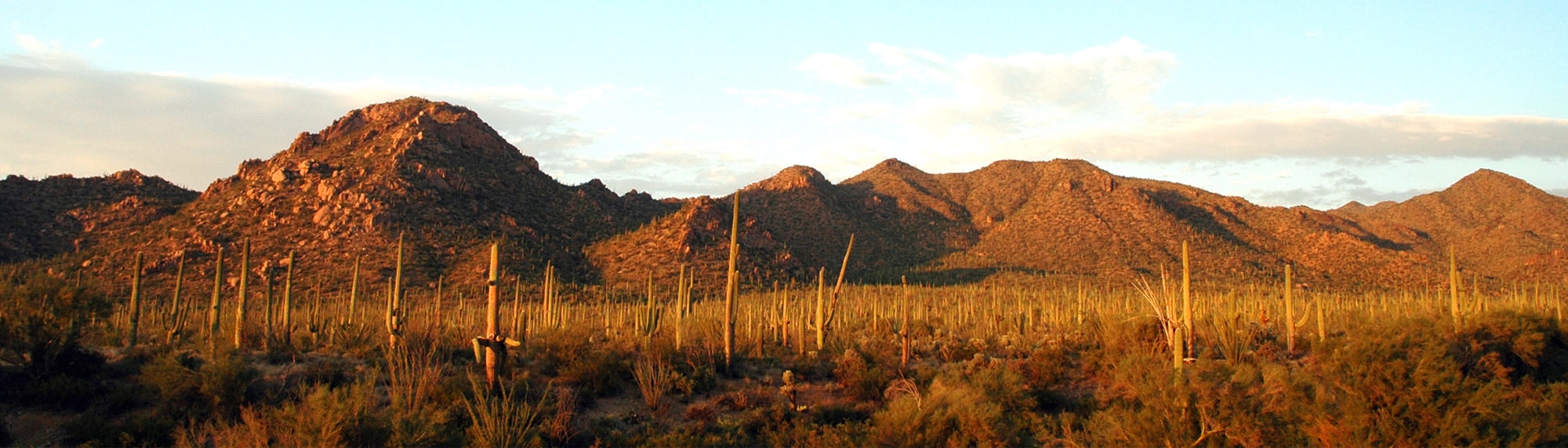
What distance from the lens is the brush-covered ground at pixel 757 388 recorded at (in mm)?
12031

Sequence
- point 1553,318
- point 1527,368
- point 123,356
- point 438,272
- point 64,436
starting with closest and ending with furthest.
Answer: point 64,436 < point 123,356 < point 1527,368 < point 1553,318 < point 438,272

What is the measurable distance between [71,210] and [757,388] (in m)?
44.1

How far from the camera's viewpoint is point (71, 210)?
44438mm

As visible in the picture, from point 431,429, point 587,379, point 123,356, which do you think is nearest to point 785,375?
point 587,379

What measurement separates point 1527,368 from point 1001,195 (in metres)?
55.0

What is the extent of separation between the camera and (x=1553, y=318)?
23609 millimetres

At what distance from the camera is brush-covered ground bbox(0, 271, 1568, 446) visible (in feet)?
39.5

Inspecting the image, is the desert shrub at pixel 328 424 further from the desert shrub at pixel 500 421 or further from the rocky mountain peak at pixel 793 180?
the rocky mountain peak at pixel 793 180

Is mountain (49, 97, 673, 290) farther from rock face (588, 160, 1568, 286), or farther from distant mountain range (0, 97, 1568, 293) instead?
rock face (588, 160, 1568, 286)

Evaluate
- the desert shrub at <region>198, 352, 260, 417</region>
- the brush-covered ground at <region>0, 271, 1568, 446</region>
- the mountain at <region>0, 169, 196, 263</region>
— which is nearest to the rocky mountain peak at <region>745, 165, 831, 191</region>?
the mountain at <region>0, 169, 196, 263</region>

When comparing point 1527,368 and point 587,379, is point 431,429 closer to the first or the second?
point 587,379

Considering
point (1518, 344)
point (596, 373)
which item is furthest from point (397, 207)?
point (1518, 344)

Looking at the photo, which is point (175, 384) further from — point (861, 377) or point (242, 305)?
point (861, 377)

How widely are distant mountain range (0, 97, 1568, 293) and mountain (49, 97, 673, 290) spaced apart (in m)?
0.13
